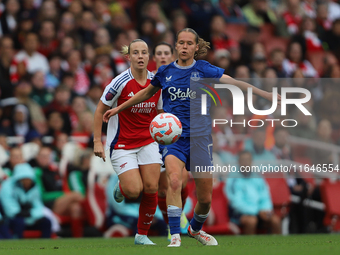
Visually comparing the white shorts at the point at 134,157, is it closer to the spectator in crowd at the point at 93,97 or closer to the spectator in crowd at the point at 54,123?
the spectator in crowd at the point at 54,123

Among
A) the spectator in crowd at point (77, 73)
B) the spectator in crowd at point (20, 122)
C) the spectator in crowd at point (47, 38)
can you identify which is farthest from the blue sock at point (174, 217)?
the spectator in crowd at point (47, 38)

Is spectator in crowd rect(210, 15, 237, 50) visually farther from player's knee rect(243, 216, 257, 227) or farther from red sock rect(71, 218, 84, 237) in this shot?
red sock rect(71, 218, 84, 237)

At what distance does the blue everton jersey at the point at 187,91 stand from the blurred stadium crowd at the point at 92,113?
3.19m

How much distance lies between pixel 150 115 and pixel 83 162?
3321 millimetres

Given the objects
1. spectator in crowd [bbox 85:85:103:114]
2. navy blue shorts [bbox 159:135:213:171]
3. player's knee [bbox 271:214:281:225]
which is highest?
spectator in crowd [bbox 85:85:103:114]

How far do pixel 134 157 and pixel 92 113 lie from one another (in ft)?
15.7

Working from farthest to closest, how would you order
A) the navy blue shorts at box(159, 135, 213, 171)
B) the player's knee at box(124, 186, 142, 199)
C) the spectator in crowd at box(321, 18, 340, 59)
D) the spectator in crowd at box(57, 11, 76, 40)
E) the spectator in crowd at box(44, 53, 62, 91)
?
the spectator in crowd at box(321, 18, 340, 59), the spectator in crowd at box(57, 11, 76, 40), the spectator in crowd at box(44, 53, 62, 91), the player's knee at box(124, 186, 142, 199), the navy blue shorts at box(159, 135, 213, 171)

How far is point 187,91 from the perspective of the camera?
24.5 ft

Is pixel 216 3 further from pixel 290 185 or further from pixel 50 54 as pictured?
pixel 290 185

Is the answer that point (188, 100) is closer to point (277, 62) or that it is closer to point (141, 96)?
point (141, 96)

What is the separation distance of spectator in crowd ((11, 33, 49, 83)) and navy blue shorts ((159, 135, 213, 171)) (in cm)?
673

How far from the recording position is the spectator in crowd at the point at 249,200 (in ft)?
38.3

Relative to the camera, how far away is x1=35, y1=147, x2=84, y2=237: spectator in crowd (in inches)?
444

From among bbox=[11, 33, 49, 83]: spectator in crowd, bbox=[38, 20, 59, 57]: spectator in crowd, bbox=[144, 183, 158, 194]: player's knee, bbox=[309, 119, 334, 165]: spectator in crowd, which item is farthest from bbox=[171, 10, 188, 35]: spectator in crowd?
bbox=[144, 183, 158, 194]: player's knee
